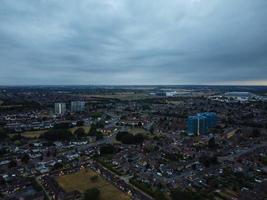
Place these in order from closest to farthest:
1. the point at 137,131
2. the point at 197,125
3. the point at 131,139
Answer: the point at 131,139
the point at 197,125
the point at 137,131

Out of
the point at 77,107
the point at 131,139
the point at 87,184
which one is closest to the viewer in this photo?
the point at 87,184

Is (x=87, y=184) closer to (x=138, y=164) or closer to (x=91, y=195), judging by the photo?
(x=91, y=195)

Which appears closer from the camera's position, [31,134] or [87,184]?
[87,184]

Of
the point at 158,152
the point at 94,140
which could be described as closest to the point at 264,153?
the point at 158,152

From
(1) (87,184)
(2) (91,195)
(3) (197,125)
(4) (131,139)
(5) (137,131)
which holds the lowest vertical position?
(5) (137,131)

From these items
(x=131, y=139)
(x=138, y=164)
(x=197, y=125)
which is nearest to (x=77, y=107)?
(x=131, y=139)

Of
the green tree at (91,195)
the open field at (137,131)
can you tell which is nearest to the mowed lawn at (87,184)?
the green tree at (91,195)

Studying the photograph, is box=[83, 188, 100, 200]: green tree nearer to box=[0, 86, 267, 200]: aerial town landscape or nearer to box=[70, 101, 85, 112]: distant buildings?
box=[0, 86, 267, 200]: aerial town landscape

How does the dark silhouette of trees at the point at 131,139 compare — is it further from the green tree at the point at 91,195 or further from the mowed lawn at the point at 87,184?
the green tree at the point at 91,195

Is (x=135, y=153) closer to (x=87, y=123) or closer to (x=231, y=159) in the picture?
(x=231, y=159)

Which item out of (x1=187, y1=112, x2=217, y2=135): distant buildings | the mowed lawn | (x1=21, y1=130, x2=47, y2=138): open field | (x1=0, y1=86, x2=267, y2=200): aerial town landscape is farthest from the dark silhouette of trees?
(x1=21, y1=130, x2=47, y2=138): open field
